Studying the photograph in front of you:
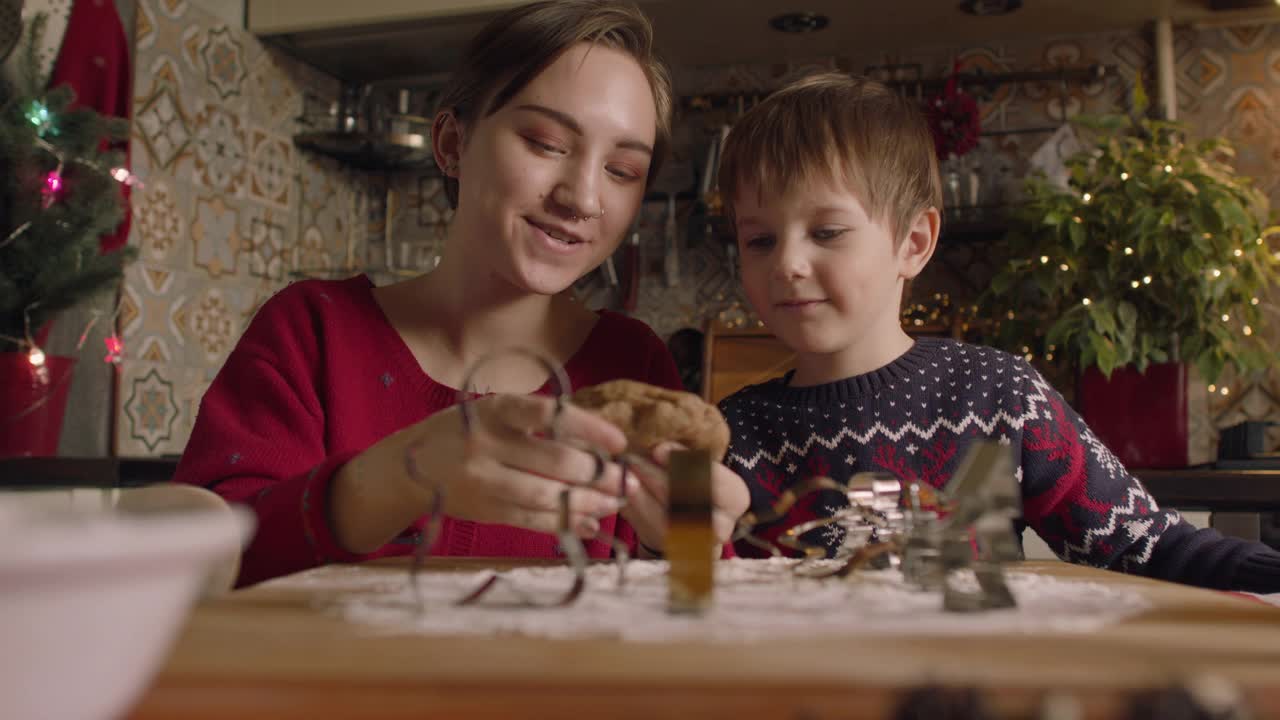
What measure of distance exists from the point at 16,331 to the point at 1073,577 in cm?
179

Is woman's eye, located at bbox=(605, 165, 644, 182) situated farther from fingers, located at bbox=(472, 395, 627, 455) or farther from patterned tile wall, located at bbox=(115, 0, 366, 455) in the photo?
Result: patterned tile wall, located at bbox=(115, 0, 366, 455)

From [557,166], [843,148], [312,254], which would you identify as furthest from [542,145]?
[312,254]

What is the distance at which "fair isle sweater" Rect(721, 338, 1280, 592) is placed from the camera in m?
0.99

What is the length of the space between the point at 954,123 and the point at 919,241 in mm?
1289

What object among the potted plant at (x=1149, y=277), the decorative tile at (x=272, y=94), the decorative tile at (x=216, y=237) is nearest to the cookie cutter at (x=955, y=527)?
the potted plant at (x=1149, y=277)

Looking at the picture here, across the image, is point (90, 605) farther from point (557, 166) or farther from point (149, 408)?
point (149, 408)

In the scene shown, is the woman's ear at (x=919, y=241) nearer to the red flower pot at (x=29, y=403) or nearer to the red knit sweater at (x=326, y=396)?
the red knit sweater at (x=326, y=396)

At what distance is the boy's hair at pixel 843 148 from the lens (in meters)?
1.08

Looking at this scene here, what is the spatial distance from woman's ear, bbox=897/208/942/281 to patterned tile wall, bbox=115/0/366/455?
1.65 metres

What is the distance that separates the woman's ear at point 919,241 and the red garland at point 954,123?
4.03 ft

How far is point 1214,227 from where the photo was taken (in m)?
1.89

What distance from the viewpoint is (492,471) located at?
628 millimetres

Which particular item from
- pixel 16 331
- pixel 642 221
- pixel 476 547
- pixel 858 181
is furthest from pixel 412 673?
pixel 642 221

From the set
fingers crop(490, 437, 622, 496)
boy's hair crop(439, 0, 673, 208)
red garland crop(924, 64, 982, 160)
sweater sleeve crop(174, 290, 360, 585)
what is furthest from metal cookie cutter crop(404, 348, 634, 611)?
red garland crop(924, 64, 982, 160)
